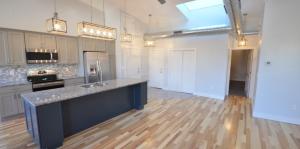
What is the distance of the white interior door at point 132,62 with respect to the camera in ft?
22.4

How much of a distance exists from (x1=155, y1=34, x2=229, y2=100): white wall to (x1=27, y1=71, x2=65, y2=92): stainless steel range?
16.8ft

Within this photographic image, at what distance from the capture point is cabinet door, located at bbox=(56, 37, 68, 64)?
179 inches

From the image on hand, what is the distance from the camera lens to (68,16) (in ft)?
15.6

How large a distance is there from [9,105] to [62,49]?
198 centimetres

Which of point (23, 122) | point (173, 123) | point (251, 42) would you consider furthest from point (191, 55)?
point (23, 122)

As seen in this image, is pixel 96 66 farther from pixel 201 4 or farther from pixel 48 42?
pixel 201 4

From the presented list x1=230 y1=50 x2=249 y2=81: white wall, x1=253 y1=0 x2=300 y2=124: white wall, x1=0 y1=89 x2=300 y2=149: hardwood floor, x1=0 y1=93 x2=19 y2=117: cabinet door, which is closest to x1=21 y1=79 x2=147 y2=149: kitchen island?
x1=0 y1=89 x2=300 y2=149: hardwood floor

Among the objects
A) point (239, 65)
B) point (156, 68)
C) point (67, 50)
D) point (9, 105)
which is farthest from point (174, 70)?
point (9, 105)

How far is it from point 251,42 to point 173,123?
513 cm

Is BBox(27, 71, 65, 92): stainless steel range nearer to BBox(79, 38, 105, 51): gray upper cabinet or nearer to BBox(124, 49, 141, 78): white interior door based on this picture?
BBox(79, 38, 105, 51): gray upper cabinet

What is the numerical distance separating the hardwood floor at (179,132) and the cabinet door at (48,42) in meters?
2.08

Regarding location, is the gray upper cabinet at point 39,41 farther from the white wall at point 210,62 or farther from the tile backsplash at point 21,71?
the white wall at point 210,62

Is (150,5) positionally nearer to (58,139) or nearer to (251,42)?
(251,42)

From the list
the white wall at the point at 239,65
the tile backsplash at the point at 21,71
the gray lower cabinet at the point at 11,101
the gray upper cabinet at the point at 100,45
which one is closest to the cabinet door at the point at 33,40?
the tile backsplash at the point at 21,71
